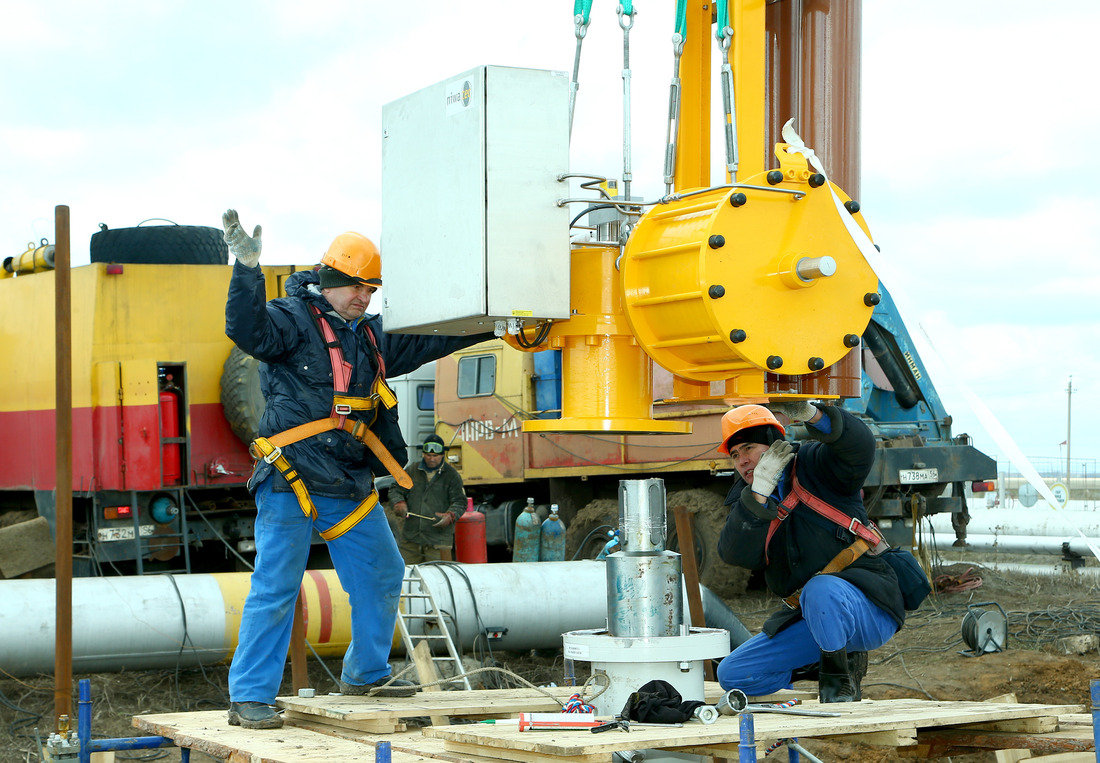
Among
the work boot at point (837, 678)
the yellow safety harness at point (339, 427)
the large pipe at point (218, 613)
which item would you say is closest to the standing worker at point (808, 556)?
the work boot at point (837, 678)

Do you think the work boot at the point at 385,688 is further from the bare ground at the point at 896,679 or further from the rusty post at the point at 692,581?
the rusty post at the point at 692,581

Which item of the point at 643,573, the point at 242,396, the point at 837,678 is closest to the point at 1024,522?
the point at 242,396

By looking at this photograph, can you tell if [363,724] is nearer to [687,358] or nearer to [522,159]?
[687,358]

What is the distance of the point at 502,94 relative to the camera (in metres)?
4.28

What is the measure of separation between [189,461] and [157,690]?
71.0 inches

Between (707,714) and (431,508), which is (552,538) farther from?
(707,714)

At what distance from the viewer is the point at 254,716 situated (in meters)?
4.64

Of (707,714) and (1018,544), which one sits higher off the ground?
(707,714)

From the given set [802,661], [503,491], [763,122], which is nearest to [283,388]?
[763,122]

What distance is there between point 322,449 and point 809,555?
2037 mm

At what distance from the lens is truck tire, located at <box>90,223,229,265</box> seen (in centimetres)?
1004

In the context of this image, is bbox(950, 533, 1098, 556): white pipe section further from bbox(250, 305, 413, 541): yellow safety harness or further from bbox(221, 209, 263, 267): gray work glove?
bbox(221, 209, 263, 267): gray work glove

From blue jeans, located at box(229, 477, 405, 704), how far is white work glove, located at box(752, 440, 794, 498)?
147 cm

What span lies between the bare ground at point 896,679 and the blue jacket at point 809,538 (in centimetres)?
189
